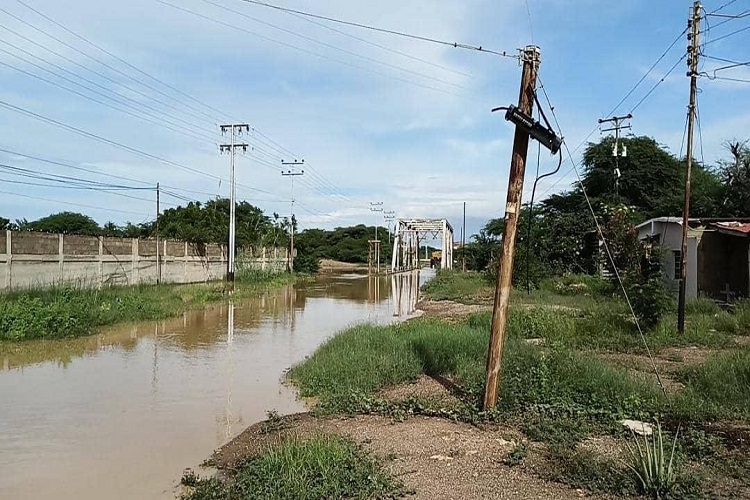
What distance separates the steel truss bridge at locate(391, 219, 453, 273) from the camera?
2416 inches

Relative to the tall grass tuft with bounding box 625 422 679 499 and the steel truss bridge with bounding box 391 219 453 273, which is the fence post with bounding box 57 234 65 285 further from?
the steel truss bridge with bounding box 391 219 453 273

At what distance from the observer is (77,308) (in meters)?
16.4

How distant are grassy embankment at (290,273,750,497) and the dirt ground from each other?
0.24 m

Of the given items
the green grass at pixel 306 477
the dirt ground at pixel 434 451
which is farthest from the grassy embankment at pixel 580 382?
the green grass at pixel 306 477

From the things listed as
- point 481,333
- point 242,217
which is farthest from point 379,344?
point 242,217

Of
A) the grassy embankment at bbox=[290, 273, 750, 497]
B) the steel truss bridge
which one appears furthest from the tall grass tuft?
the steel truss bridge

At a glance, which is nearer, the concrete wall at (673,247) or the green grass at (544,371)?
the green grass at (544,371)

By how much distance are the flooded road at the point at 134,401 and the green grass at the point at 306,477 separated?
31.2 inches

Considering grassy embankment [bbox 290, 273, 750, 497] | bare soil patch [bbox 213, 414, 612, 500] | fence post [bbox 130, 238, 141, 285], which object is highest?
fence post [bbox 130, 238, 141, 285]

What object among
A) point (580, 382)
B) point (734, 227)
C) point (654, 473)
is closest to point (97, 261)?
point (580, 382)

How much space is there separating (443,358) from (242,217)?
140 feet

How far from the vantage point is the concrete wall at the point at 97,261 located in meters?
19.1

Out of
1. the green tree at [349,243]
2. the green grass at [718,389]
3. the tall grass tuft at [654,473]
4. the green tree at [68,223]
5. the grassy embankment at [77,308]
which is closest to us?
the tall grass tuft at [654,473]

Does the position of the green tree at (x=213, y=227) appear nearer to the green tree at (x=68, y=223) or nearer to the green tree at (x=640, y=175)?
the green tree at (x=68, y=223)
